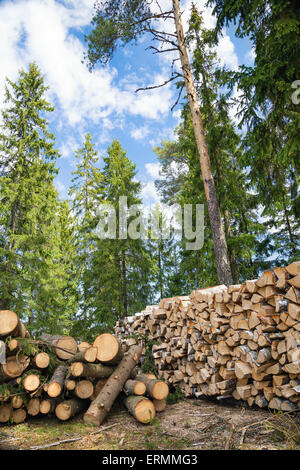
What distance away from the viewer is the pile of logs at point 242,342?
12.2 ft

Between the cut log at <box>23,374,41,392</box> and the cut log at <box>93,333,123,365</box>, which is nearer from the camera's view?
the cut log at <box>23,374,41,392</box>

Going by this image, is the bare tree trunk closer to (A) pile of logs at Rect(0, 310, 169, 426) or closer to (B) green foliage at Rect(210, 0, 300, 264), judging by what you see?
(B) green foliage at Rect(210, 0, 300, 264)

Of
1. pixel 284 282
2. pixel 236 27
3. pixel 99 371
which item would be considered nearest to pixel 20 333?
pixel 99 371

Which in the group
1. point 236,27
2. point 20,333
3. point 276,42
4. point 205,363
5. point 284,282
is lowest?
point 205,363

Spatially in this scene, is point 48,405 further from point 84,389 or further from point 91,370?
point 91,370

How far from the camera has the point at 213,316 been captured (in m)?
4.84

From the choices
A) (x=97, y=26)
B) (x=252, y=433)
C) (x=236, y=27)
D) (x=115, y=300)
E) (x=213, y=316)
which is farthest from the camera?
(x=115, y=300)

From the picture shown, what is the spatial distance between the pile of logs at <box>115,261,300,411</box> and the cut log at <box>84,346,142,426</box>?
115 cm

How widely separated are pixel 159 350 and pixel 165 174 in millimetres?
16196

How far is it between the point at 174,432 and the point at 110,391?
1.06 meters

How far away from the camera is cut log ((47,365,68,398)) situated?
161 inches

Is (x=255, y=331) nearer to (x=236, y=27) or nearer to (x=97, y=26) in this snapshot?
(x=236, y=27)

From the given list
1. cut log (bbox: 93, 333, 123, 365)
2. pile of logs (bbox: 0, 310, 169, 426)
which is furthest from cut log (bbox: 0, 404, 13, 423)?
cut log (bbox: 93, 333, 123, 365)

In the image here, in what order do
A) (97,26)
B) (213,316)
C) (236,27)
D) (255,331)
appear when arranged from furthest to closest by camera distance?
(97,26) → (236,27) → (213,316) → (255,331)
